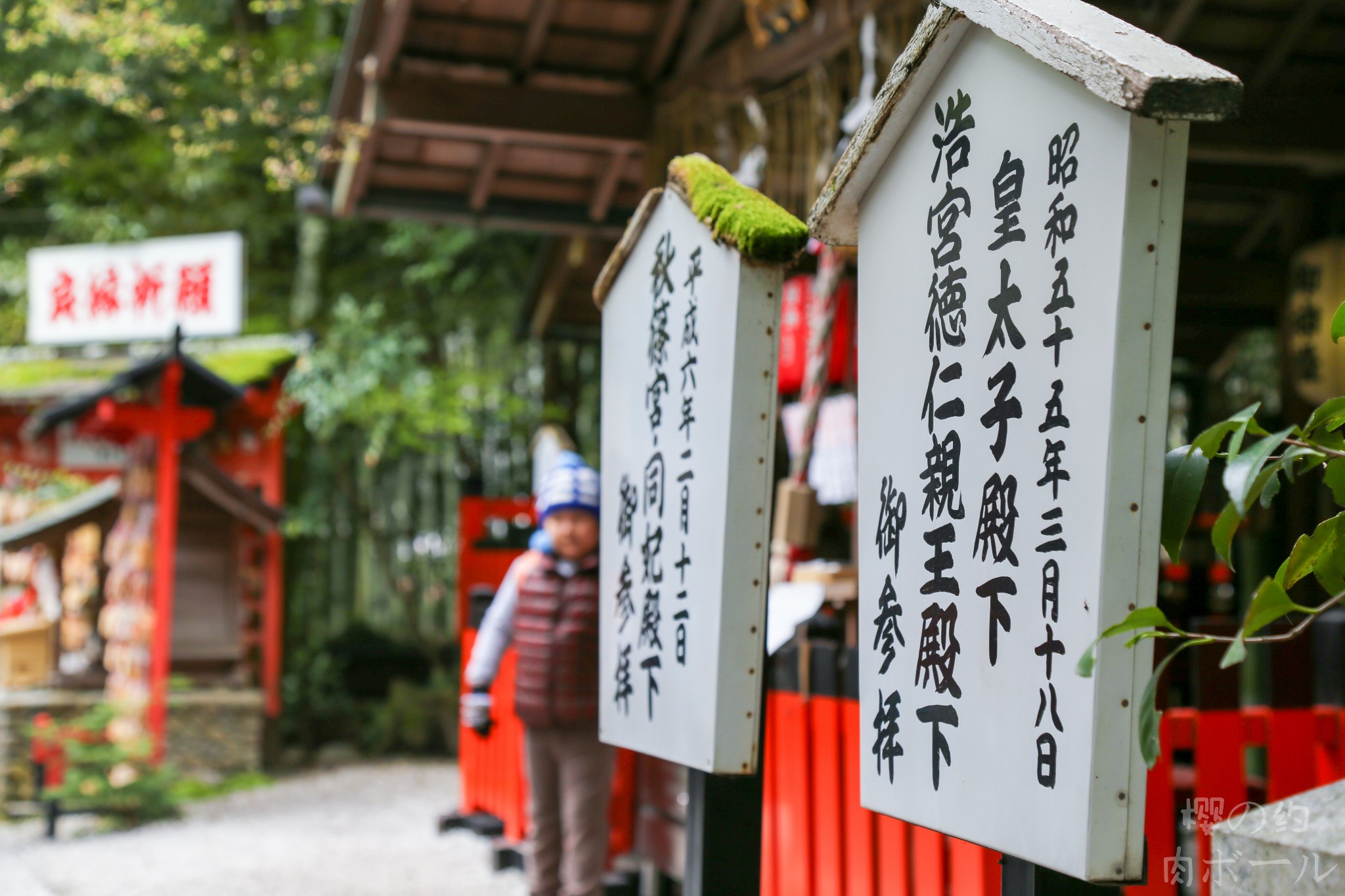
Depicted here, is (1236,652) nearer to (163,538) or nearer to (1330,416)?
(1330,416)

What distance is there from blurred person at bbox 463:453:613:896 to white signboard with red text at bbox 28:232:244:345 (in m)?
7.02

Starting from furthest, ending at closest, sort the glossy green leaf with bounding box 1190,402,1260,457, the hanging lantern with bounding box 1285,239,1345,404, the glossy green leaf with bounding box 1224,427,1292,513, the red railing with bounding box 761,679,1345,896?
the hanging lantern with bounding box 1285,239,1345,404 → the red railing with bounding box 761,679,1345,896 → the glossy green leaf with bounding box 1190,402,1260,457 → the glossy green leaf with bounding box 1224,427,1292,513

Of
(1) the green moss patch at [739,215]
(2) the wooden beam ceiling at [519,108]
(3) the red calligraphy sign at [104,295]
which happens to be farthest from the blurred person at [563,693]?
(3) the red calligraphy sign at [104,295]

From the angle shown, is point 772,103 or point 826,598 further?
point 772,103

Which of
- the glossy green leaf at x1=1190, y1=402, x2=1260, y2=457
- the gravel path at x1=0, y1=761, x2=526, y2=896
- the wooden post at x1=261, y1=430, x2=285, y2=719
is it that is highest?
the glossy green leaf at x1=1190, y1=402, x2=1260, y2=457

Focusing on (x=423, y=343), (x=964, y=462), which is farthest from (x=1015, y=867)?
(x=423, y=343)

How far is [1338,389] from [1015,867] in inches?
190

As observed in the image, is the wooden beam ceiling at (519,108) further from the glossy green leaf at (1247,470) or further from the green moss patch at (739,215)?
the glossy green leaf at (1247,470)

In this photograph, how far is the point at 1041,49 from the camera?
1.75m

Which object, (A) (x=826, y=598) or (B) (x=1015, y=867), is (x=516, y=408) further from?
(B) (x=1015, y=867)

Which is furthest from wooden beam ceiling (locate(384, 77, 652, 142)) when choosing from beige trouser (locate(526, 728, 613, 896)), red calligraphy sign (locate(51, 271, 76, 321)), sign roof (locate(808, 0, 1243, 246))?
red calligraphy sign (locate(51, 271, 76, 321))

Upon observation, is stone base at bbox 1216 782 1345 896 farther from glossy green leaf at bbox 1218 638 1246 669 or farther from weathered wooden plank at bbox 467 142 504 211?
weathered wooden plank at bbox 467 142 504 211

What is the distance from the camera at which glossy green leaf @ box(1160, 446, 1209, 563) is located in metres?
1.66

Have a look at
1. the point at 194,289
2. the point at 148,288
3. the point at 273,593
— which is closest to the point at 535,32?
the point at 194,289
